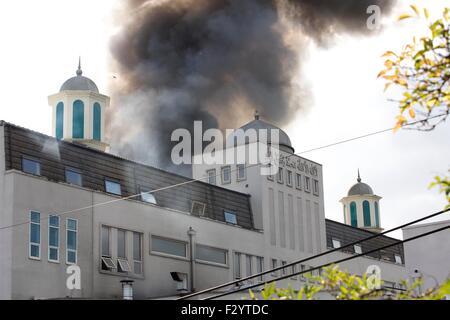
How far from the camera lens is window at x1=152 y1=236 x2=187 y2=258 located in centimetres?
5503

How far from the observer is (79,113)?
68188mm

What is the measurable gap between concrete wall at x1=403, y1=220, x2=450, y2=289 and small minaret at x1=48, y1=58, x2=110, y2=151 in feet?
99.5

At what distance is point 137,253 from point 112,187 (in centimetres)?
418

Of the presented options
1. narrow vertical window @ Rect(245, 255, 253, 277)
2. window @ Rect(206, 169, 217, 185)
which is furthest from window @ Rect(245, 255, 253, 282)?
window @ Rect(206, 169, 217, 185)

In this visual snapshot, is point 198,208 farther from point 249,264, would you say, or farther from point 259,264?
point 259,264

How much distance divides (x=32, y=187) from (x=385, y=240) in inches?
1773

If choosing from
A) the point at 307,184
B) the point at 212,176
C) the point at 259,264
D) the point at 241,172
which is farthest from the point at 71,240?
the point at 307,184

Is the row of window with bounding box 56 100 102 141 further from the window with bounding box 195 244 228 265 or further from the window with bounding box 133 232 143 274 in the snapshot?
the window with bounding box 133 232 143 274

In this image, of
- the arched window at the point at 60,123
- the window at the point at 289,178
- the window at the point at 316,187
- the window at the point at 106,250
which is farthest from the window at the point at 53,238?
the window at the point at 316,187

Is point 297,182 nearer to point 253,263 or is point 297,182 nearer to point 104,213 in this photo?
point 253,263

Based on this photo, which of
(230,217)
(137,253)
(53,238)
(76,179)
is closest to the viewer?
(53,238)

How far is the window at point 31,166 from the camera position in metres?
48.8

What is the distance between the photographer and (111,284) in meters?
51.0
